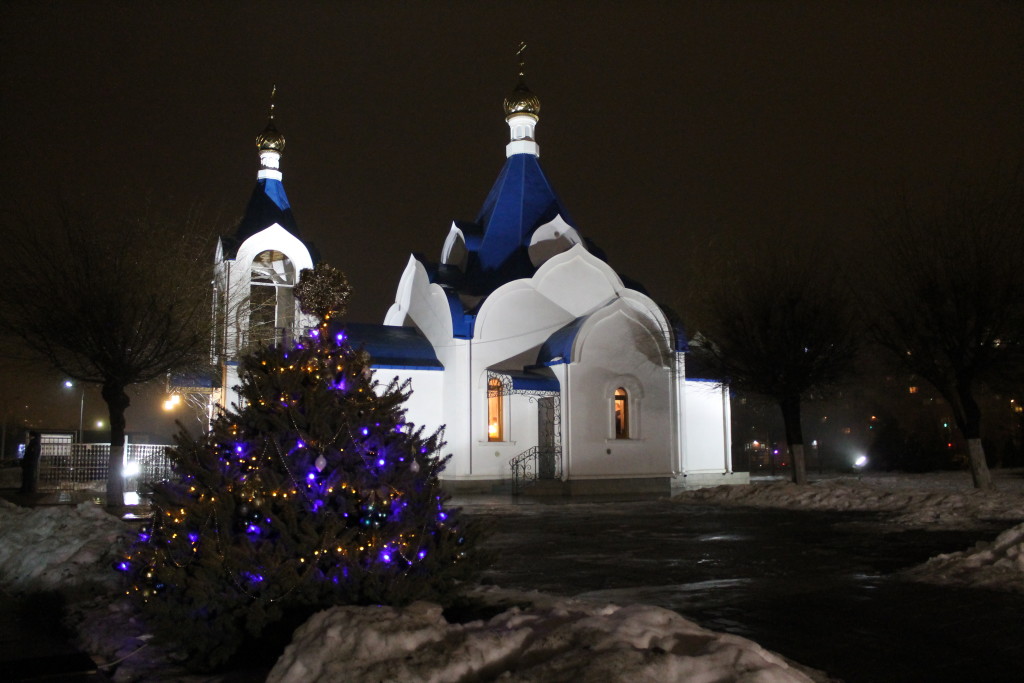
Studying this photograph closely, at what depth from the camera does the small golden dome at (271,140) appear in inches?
1139

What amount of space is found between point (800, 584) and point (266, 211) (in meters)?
22.7

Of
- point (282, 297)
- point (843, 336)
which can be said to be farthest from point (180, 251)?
point (843, 336)

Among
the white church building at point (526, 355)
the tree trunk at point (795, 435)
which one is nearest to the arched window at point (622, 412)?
the white church building at point (526, 355)

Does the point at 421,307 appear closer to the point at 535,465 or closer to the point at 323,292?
the point at 535,465

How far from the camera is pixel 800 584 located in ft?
27.5

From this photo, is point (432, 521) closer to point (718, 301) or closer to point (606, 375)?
point (718, 301)

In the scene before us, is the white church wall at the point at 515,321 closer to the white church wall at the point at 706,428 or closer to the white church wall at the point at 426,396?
the white church wall at the point at 426,396

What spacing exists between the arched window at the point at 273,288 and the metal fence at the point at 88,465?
5.17 metres

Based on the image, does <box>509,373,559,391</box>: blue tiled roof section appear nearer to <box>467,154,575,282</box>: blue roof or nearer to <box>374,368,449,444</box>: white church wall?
<box>374,368,449,444</box>: white church wall

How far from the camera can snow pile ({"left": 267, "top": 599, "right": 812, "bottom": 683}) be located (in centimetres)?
387

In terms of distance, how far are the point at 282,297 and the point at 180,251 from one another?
31.4ft

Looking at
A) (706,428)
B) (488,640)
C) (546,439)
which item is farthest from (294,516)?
(706,428)

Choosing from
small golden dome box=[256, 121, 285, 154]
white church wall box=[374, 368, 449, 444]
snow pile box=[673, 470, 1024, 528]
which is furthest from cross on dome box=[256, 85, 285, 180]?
snow pile box=[673, 470, 1024, 528]

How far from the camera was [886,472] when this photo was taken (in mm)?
31297
